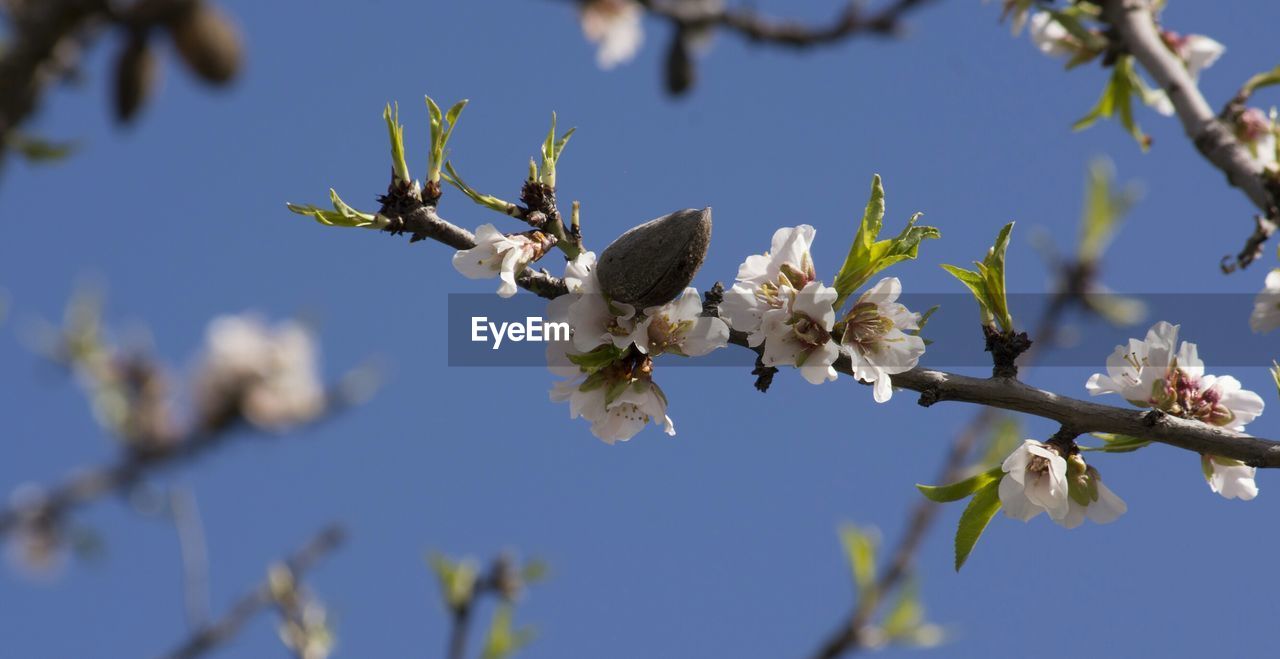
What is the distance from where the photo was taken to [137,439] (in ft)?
8.67

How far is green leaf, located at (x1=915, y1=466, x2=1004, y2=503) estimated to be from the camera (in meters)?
2.15

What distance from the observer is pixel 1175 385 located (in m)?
2.27

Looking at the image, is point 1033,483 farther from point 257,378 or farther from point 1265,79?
point 257,378

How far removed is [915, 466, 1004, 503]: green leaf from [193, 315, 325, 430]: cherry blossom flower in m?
1.57

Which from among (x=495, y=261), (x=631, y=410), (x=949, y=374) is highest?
(x=495, y=261)

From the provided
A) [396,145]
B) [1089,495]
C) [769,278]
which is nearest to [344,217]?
[396,145]

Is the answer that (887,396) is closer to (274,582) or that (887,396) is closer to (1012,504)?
(1012,504)

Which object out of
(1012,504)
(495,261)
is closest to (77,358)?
(495,261)

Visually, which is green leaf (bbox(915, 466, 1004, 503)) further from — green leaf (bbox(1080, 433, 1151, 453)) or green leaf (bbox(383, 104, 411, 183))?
green leaf (bbox(383, 104, 411, 183))

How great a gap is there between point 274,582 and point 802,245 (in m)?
1.93

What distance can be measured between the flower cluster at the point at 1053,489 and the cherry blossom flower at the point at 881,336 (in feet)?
0.95

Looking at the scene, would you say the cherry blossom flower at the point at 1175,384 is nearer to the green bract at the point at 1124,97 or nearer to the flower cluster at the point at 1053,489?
A: the flower cluster at the point at 1053,489

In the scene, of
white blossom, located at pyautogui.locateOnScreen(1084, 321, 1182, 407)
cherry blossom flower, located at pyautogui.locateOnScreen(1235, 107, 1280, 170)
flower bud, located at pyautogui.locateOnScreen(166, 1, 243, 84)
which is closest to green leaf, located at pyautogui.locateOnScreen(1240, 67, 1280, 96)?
cherry blossom flower, located at pyautogui.locateOnScreen(1235, 107, 1280, 170)

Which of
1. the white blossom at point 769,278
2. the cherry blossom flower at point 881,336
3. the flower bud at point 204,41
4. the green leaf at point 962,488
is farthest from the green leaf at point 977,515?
the flower bud at point 204,41
